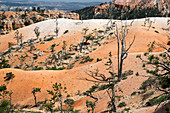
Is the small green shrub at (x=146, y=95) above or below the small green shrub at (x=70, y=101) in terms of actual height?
above

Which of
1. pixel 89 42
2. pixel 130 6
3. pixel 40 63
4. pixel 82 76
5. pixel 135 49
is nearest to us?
pixel 82 76

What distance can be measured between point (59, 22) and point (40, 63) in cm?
4435

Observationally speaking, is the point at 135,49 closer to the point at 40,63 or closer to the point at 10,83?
the point at 40,63

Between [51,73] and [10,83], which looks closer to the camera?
[10,83]

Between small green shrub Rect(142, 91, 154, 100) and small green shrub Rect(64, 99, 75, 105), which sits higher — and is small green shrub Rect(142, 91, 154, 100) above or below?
above

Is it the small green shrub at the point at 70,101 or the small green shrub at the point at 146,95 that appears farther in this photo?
the small green shrub at the point at 70,101

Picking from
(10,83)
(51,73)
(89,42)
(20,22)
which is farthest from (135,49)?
(20,22)

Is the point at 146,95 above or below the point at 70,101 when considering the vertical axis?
above

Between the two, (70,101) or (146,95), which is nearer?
(146,95)

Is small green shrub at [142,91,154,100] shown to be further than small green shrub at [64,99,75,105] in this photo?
No

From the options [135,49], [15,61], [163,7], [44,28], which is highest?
[163,7]

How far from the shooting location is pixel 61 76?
34031 millimetres

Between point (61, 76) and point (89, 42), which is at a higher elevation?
point (89, 42)

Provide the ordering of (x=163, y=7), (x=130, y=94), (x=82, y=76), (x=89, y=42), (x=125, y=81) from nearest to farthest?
(x=130, y=94) → (x=125, y=81) → (x=82, y=76) → (x=89, y=42) → (x=163, y=7)
